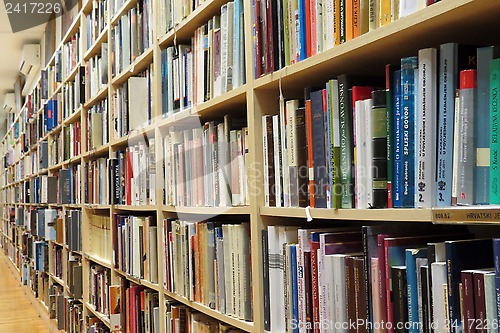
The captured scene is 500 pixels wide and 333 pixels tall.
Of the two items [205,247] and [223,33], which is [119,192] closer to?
[205,247]

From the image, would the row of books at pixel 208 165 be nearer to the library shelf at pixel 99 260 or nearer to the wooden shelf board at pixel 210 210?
the wooden shelf board at pixel 210 210

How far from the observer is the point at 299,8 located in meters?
1.33

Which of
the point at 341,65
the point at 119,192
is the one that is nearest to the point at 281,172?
the point at 341,65

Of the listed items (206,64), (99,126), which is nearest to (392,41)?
(206,64)

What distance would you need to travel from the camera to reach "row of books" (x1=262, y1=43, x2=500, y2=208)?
36.2 inches

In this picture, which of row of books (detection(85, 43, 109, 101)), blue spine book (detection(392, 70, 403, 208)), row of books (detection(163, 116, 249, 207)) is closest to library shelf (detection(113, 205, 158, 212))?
row of books (detection(163, 116, 249, 207))

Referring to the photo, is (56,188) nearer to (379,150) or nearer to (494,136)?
(379,150)

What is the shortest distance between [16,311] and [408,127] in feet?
19.8

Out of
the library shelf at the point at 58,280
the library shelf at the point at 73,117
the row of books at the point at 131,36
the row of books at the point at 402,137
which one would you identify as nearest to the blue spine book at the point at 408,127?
the row of books at the point at 402,137

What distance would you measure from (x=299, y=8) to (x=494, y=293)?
79cm

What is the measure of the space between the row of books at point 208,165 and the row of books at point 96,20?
57.8 inches

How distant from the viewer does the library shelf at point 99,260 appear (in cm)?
319

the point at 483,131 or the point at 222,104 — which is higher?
the point at 222,104

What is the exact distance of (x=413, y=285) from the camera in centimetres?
100
